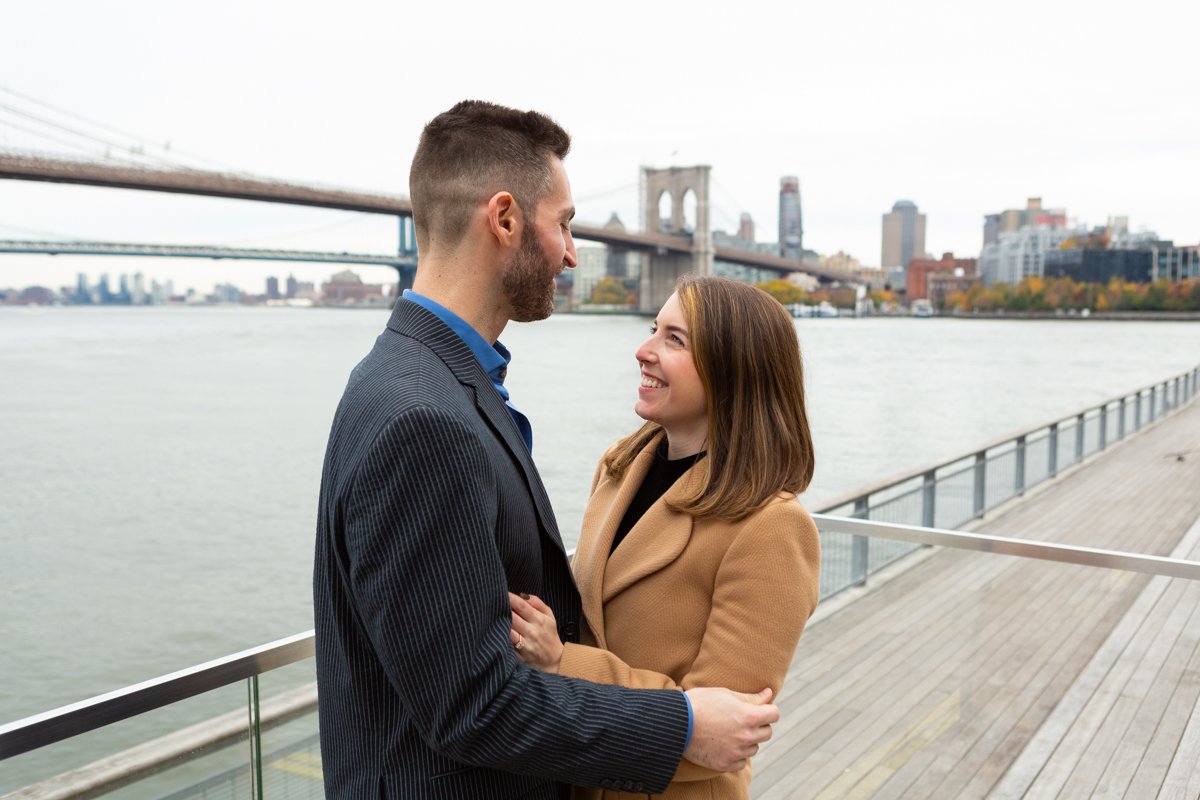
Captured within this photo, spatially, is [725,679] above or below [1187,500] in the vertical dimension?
above

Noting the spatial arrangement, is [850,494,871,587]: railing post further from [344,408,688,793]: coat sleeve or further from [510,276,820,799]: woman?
[344,408,688,793]: coat sleeve

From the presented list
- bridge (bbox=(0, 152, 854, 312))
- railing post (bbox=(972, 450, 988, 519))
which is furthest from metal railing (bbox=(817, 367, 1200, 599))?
bridge (bbox=(0, 152, 854, 312))

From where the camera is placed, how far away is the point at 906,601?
7.62 feet

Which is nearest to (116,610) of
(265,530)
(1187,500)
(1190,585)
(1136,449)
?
(265,530)

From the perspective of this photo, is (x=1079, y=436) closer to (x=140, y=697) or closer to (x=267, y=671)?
(x=267, y=671)

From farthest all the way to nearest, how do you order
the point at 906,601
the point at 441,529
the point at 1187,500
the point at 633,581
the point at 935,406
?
the point at 935,406 → the point at 1187,500 → the point at 906,601 → the point at 633,581 → the point at 441,529

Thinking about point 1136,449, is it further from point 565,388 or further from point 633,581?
point 565,388

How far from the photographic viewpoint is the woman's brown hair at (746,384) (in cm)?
119

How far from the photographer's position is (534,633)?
3.27 ft

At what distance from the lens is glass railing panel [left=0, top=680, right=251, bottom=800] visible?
1259mm

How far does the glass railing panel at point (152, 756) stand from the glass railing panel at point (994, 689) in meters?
1.12

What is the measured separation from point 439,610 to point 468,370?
0.83ft

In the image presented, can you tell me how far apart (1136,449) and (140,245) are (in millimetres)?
21561

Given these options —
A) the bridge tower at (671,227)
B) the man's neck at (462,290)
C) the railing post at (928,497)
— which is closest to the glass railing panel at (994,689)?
the man's neck at (462,290)
